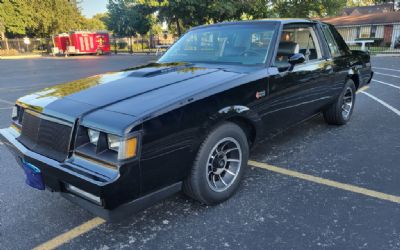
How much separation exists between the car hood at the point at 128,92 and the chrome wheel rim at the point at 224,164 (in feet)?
1.90

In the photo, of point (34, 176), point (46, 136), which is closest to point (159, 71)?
point (46, 136)

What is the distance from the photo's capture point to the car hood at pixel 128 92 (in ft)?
7.93

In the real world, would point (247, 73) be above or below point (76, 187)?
above

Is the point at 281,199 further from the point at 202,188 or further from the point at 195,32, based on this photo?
the point at 195,32

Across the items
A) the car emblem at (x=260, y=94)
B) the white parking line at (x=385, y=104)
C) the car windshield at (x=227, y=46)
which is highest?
the car windshield at (x=227, y=46)

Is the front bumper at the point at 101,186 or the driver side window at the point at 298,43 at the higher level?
the driver side window at the point at 298,43

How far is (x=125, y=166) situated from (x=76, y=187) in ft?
1.41

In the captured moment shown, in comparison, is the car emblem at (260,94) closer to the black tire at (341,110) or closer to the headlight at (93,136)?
the headlight at (93,136)

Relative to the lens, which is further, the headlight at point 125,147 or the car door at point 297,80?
the car door at point 297,80

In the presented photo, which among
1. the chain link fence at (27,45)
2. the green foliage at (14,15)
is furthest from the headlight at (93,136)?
the green foliage at (14,15)

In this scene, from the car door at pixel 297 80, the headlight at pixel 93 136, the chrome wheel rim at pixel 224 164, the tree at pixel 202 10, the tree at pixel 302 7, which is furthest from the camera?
the tree at pixel 302 7

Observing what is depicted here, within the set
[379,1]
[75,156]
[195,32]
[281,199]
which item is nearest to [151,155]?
[75,156]

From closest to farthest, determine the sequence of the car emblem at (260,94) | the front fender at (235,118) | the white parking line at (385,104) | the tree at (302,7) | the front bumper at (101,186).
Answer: the front bumper at (101,186) → the front fender at (235,118) → the car emblem at (260,94) → the white parking line at (385,104) → the tree at (302,7)

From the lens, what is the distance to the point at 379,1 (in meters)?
61.7
